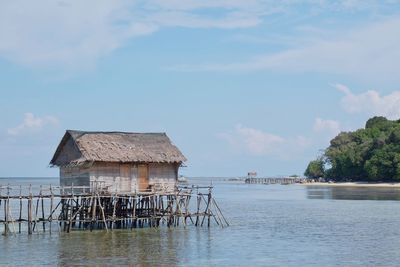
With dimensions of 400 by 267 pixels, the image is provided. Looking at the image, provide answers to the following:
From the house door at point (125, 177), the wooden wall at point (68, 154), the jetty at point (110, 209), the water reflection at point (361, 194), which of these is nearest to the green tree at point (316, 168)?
the water reflection at point (361, 194)

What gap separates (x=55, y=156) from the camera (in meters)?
39.5

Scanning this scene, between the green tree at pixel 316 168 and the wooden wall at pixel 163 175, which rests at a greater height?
the green tree at pixel 316 168

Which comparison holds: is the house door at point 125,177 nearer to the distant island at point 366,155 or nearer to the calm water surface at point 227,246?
the calm water surface at point 227,246

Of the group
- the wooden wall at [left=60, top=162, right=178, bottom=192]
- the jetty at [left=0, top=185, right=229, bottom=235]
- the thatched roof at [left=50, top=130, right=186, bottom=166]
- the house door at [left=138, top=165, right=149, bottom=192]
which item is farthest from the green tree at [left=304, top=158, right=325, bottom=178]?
the house door at [left=138, top=165, right=149, bottom=192]

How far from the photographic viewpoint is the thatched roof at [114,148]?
36125 mm

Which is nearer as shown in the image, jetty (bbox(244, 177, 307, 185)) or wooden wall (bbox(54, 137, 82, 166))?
wooden wall (bbox(54, 137, 82, 166))

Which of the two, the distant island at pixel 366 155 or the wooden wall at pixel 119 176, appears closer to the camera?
the wooden wall at pixel 119 176

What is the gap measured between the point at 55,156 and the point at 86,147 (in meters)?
4.14

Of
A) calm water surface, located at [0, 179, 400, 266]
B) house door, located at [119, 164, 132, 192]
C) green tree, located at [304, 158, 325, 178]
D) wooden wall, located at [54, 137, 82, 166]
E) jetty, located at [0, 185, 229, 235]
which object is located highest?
green tree, located at [304, 158, 325, 178]

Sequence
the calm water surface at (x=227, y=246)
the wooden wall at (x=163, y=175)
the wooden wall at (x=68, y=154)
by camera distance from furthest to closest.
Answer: the wooden wall at (x=163, y=175), the wooden wall at (x=68, y=154), the calm water surface at (x=227, y=246)

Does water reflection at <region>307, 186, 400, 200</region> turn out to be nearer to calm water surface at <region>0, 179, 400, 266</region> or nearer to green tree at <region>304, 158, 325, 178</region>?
calm water surface at <region>0, 179, 400, 266</region>

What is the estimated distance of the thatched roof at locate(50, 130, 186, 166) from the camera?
36125 millimetres

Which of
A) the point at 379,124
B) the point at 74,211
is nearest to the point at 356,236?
the point at 74,211

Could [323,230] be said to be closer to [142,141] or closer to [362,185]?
[142,141]
